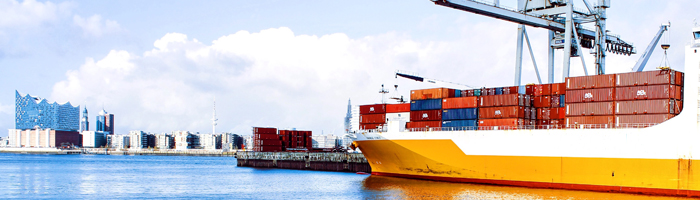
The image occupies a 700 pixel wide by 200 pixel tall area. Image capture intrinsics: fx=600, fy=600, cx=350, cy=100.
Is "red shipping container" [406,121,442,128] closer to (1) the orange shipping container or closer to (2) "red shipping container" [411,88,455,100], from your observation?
(1) the orange shipping container

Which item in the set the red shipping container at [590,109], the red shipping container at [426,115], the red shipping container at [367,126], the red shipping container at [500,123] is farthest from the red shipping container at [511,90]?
the red shipping container at [367,126]

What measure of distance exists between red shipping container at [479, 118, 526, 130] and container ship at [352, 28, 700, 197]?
65mm

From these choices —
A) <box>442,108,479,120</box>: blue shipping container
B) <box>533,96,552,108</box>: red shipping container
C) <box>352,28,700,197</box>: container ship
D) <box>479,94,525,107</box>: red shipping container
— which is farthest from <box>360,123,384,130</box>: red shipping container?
<box>533,96,552,108</box>: red shipping container

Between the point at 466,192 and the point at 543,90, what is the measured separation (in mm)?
8913

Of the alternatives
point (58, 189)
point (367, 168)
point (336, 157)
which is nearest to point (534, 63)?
point (367, 168)

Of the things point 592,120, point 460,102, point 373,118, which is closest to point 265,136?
point 373,118

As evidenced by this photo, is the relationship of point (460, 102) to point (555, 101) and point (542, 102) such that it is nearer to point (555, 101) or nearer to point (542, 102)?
point (542, 102)

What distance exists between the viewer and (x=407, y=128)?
4416 centimetres

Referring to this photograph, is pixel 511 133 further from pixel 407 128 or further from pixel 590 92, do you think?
pixel 407 128

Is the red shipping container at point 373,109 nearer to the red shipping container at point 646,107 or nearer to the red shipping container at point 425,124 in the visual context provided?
the red shipping container at point 425,124

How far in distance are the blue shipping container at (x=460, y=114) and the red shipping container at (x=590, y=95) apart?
20.0 ft

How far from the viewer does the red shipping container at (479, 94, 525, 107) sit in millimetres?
37312

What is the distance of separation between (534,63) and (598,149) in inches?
506

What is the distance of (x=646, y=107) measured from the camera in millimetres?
31750
